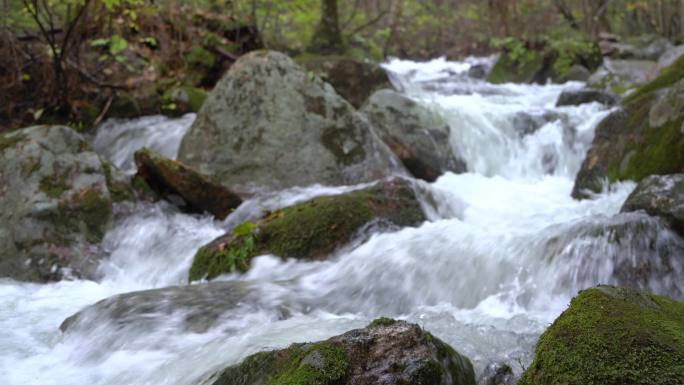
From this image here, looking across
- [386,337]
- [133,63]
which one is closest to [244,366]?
[386,337]

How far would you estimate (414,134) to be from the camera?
790 centimetres

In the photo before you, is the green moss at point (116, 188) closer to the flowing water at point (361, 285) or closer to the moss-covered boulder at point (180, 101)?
the flowing water at point (361, 285)

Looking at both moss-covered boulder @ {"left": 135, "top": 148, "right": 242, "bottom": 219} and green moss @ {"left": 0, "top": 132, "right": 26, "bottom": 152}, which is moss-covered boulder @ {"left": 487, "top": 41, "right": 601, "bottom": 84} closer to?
moss-covered boulder @ {"left": 135, "top": 148, "right": 242, "bottom": 219}

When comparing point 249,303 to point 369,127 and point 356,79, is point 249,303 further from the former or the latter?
point 356,79

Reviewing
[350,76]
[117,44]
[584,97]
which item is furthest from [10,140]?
[584,97]

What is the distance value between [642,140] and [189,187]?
14.5ft

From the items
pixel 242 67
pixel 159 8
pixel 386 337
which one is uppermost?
pixel 159 8

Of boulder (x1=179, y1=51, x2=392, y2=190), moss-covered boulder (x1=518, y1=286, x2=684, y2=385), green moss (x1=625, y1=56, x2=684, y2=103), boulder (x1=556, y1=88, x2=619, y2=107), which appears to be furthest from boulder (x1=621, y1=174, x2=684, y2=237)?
boulder (x1=556, y1=88, x2=619, y2=107)

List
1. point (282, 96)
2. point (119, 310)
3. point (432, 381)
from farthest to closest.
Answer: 1. point (282, 96)
2. point (119, 310)
3. point (432, 381)

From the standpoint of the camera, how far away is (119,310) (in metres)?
3.79

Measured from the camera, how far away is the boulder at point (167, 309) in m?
3.61

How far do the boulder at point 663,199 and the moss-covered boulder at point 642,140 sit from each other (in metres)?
0.62

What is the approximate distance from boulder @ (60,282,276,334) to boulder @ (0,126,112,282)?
1543 mm

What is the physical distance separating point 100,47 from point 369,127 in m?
5.65
